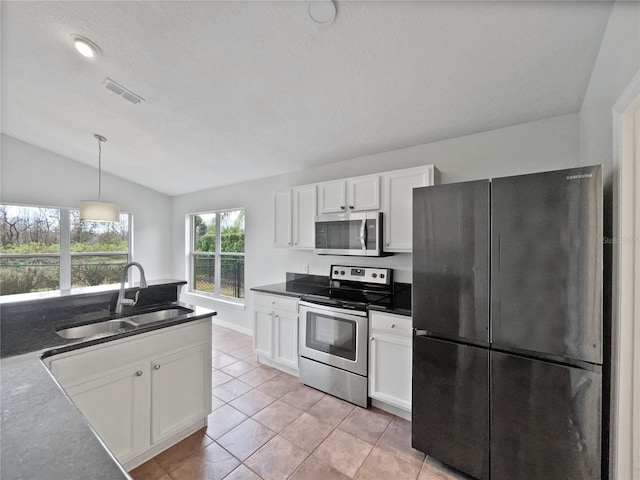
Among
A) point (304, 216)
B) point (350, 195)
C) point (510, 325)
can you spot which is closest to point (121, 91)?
point (304, 216)

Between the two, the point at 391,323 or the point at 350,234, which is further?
the point at 350,234

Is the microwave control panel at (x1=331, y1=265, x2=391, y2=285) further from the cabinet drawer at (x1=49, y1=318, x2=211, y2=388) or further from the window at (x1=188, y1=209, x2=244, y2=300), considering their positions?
the window at (x1=188, y1=209, x2=244, y2=300)

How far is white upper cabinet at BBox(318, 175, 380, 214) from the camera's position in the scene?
2.68m

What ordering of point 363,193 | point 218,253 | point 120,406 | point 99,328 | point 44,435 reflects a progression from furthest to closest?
point 218,253, point 363,193, point 99,328, point 120,406, point 44,435

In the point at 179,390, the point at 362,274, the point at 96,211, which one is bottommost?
the point at 179,390

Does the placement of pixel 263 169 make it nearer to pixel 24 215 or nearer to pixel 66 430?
pixel 66 430

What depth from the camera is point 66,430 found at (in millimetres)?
755

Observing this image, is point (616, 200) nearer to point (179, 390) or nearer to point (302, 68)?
point (302, 68)

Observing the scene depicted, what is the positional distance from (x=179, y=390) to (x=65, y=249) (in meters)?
4.05

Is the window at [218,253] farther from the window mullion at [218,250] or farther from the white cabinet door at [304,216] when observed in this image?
the white cabinet door at [304,216]

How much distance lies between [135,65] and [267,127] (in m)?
1.10

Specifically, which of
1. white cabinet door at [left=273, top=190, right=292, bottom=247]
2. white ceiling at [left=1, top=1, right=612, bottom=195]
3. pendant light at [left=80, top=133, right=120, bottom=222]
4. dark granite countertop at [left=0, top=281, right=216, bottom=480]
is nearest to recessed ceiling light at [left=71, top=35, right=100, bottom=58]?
white ceiling at [left=1, top=1, right=612, bottom=195]

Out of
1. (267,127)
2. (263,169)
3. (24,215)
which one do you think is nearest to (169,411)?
(267,127)

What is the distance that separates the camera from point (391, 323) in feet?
7.41
